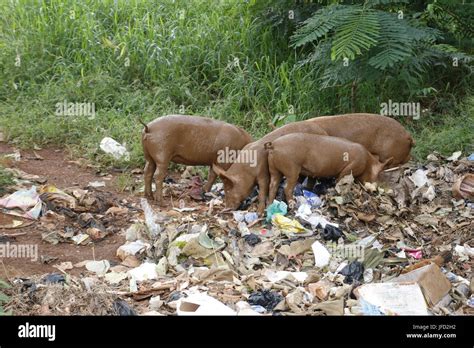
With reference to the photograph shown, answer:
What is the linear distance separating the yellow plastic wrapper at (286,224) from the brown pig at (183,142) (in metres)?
1.18

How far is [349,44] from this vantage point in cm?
789

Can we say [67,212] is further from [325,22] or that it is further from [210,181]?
[325,22]

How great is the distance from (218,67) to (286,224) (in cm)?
398

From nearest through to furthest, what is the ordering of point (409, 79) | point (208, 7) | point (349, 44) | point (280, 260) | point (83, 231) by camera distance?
point (280, 260)
point (83, 231)
point (349, 44)
point (409, 79)
point (208, 7)

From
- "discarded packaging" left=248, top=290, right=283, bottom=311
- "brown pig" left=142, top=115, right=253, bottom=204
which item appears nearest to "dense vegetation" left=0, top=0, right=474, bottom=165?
"brown pig" left=142, top=115, right=253, bottom=204

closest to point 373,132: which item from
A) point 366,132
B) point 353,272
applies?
point 366,132

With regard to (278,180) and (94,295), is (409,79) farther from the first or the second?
(94,295)

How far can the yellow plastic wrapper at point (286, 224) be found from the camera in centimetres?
682

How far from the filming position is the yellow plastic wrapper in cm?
682

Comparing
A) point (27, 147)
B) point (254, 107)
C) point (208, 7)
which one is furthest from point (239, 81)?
point (27, 147)

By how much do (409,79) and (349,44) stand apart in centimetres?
124

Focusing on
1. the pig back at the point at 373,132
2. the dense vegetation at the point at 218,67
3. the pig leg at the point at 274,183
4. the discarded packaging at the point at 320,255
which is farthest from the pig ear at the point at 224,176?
the dense vegetation at the point at 218,67

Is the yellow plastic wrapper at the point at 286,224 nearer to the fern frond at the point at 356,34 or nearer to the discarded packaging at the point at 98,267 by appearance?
the discarded packaging at the point at 98,267

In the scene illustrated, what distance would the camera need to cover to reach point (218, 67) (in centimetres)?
1038
